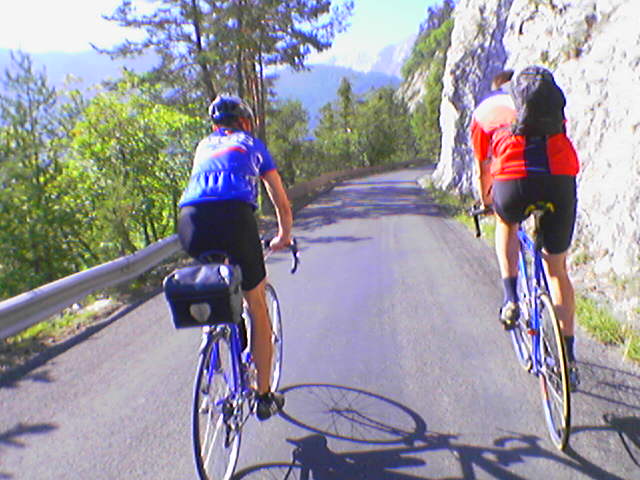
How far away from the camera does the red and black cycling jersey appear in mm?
2783

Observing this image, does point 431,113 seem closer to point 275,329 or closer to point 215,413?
point 275,329

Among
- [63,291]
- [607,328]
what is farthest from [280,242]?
[63,291]

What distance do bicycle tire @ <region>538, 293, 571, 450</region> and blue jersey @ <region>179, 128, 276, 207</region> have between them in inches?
72.1

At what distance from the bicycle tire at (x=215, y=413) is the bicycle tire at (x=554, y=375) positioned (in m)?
1.81

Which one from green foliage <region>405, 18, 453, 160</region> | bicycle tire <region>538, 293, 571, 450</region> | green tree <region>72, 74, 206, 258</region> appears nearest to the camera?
bicycle tire <region>538, 293, 571, 450</region>

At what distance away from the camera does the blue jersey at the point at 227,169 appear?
2.62 m

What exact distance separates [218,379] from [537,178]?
2.15 meters

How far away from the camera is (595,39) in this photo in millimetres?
7000

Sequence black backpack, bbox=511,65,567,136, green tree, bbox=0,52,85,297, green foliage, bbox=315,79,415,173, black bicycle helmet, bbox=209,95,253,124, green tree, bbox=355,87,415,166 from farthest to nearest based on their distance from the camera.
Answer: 1. green tree, bbox=355,87,415,166
2. green foliage, bbox=315,79,415,173
3. green tree, bbox=0,52,85,297
4. black bicycle helmet, bbox=209,95,253,124
5. black backpack, bbox=511,65,567,136

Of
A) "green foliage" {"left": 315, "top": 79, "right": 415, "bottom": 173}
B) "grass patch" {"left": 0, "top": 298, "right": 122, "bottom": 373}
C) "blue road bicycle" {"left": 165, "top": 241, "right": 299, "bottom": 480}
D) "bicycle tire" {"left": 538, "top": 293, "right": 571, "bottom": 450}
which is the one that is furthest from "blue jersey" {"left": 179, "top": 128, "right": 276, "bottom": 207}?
"green foliage" {"left": 315, "top": 79, "right": 415, "bottom": 173}

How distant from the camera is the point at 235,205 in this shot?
8.61 ft

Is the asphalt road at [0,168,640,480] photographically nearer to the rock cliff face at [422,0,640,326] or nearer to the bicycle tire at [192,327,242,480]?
the bicycle tire at [192,327,242,480]

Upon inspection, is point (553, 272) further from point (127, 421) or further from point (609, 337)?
point (127, 421)

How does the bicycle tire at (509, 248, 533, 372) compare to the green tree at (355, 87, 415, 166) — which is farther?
the green tree at (355, 87, 415, 166)
